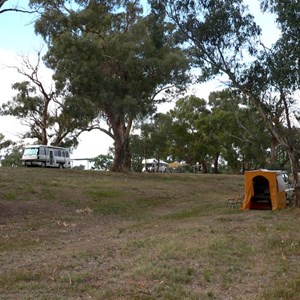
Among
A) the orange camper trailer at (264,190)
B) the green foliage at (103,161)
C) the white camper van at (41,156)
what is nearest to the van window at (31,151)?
the white camper van at (41,156)

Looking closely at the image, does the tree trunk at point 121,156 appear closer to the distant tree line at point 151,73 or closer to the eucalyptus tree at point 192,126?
the distant tree line at point 151,73

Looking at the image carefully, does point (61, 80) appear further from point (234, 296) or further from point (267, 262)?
point (234, 296)

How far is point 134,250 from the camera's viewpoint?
416 inches

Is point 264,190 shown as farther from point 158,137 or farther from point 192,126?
point 158,137

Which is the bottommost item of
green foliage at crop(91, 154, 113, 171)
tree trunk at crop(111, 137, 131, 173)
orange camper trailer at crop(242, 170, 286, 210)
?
orange camper trailer at crop(242, 170, 286, 210)

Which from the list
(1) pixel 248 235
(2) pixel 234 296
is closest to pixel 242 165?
(1) pixel 248 235

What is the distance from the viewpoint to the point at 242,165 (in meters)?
66.9

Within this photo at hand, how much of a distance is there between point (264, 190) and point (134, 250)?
1361 cm

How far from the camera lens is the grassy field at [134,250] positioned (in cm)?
718

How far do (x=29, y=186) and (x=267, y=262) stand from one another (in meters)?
16.4

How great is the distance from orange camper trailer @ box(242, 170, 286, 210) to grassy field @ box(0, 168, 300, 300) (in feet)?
4.07

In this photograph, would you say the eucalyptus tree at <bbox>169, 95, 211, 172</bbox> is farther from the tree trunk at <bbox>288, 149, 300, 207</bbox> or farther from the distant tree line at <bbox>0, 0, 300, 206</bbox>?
the tree trunk at <bbox>288, 149, 300, 207</bbox>

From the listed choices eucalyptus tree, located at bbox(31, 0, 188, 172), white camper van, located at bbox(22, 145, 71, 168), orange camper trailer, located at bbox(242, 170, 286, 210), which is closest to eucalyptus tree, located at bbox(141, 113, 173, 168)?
white camper van, located at bbox(22, 145, 71, 168)

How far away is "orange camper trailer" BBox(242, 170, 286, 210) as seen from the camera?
72.1 ft
